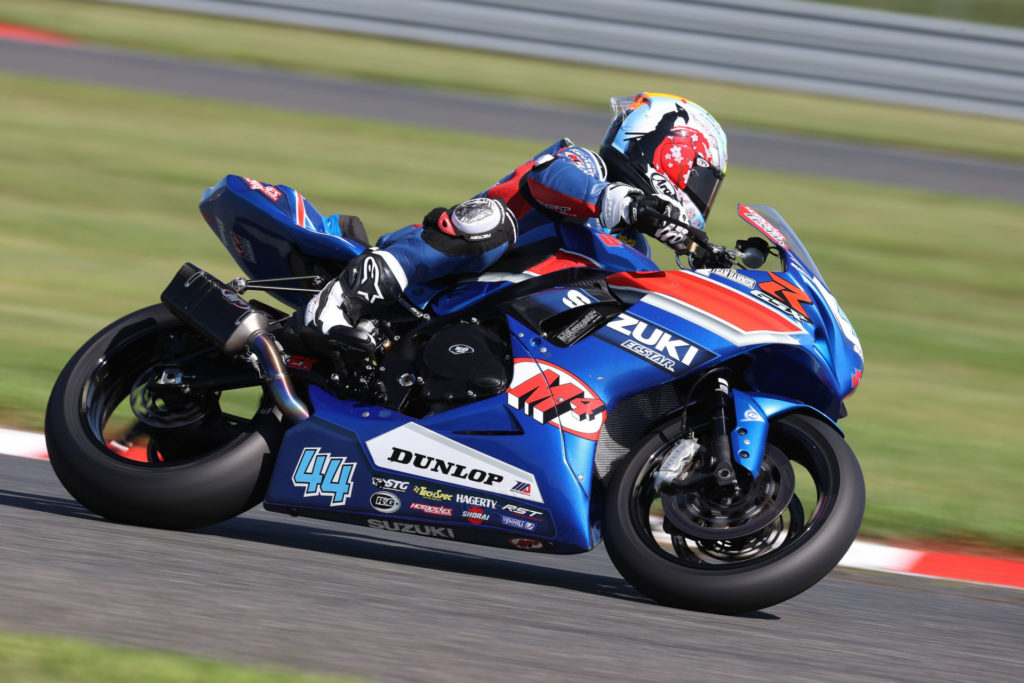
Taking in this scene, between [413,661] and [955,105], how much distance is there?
15.5 meters

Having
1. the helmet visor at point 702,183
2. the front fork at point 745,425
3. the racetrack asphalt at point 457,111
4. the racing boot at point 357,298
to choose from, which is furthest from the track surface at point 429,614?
the racetrack asphalt at point 457,111

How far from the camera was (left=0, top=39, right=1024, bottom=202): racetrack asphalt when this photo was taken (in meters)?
13.9

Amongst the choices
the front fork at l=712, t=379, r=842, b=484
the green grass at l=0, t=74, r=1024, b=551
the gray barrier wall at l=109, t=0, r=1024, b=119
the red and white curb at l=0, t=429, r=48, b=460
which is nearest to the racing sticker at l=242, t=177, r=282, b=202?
the red and white curb at l=0, t=429, r=48, b=460

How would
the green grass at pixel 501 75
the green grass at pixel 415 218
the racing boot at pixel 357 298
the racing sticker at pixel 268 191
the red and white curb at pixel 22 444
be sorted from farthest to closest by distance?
the green grass at pixel 501 75, the green grass at pixel 415 218, the red and white curb at pixel 22 444, the racing sticker at pixel 268 191, the racing boot at pixel 357 298

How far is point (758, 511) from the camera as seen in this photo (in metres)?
3.66

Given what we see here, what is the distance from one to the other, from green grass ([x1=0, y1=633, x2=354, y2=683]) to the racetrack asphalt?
11219 millimetres

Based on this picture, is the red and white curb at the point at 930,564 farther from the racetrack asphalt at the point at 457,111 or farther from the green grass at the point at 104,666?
the racetrack asphalt at the point at 457,111

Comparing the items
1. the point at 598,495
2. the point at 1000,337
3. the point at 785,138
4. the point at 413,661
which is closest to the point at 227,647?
the point at 413,661

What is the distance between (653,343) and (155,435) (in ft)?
5.63

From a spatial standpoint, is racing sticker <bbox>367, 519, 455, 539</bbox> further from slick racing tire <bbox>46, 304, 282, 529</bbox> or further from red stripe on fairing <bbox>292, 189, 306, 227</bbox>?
red stripe on fairing <bbox>292, 189, 306, 227</bbox>

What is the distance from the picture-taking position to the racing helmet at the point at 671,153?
162 inches

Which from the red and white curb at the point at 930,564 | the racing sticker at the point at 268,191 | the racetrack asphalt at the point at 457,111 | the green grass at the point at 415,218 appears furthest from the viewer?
the racetrack asphalt at the point at 457,111

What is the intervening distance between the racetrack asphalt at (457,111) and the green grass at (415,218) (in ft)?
1.83

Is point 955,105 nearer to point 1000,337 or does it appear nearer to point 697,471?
point 1000,337
